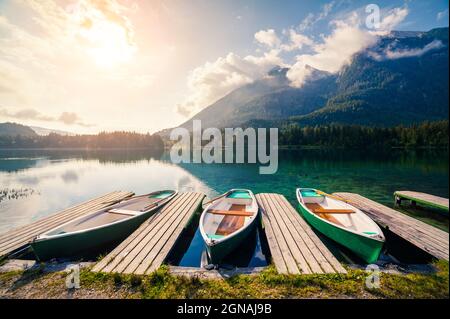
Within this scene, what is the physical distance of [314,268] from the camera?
7.85 meters

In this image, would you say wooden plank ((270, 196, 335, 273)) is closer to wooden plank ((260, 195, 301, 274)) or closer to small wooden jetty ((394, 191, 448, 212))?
wooden plank ((260, 195, 301, 274))

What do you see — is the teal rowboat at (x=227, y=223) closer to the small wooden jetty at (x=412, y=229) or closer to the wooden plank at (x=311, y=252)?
the wooden plank at (x=311, y=252)

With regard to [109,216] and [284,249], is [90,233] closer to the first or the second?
[109,216]

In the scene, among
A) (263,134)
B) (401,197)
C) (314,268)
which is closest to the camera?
(314,268)

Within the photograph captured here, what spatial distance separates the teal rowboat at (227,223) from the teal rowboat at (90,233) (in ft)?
13.7

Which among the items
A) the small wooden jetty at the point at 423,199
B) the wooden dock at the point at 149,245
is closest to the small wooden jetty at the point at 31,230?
the wooden dock at the point at 149,245

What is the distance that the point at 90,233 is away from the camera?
1048cm

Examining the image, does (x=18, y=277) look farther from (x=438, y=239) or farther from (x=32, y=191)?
(x=32, y=191)

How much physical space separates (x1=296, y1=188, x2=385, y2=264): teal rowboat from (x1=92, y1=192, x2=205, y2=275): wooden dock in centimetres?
772

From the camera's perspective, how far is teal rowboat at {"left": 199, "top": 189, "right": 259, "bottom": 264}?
8.91 metres

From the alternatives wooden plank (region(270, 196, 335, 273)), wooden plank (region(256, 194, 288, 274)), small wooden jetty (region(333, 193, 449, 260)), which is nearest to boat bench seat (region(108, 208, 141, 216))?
wooden plank (region(256, 194, 288, 274))

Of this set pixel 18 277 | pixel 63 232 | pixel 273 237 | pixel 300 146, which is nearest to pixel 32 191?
pixel 63 232

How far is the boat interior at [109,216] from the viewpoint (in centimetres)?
1111
